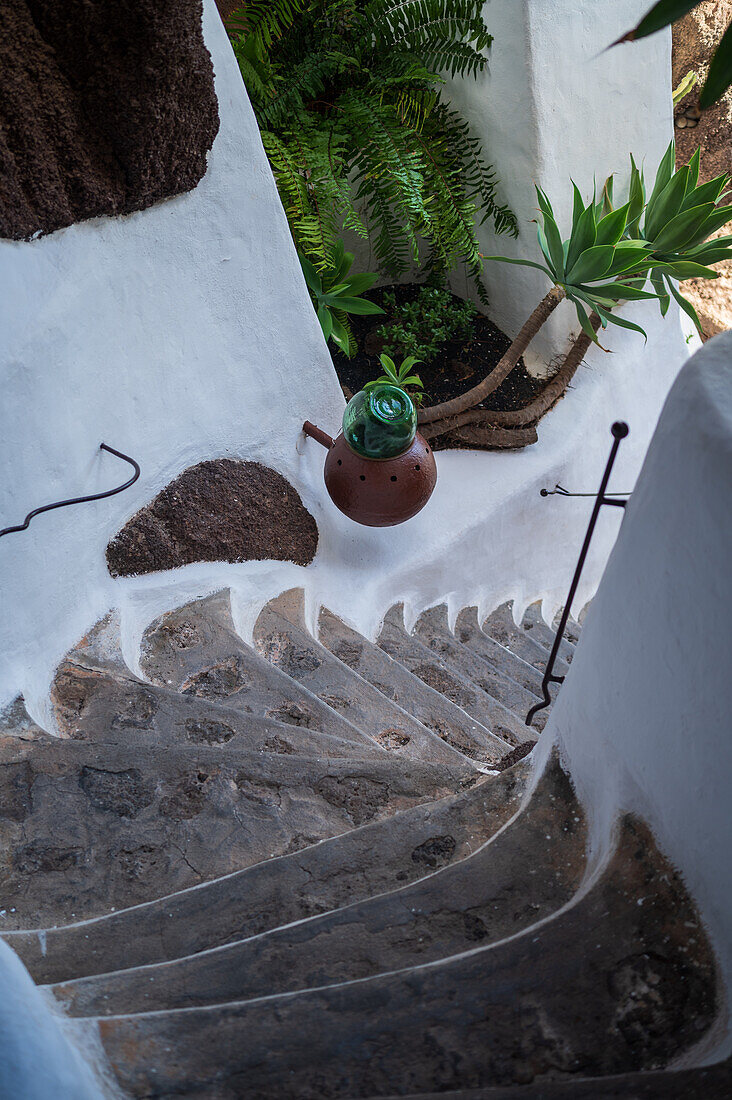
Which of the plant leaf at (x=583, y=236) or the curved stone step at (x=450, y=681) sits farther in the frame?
the plant leaf at (x=583, y=236)

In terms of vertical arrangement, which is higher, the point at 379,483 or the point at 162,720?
the point at 379,483

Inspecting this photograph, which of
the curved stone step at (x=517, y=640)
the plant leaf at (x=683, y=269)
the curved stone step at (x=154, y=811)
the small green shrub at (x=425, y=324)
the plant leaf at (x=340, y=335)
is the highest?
the plant leaf at (x=683, y=269)

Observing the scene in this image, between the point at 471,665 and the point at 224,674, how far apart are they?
51.4 inches

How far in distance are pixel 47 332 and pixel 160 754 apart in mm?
1228

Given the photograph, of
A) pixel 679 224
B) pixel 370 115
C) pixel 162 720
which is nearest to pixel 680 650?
pixel 162 720

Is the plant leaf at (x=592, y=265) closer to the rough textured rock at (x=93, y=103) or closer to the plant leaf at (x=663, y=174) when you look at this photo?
the plant leaf at (x=663, y=174)

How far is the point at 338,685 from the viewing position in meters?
2.93

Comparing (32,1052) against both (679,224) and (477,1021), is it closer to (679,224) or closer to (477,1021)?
(477,1021)

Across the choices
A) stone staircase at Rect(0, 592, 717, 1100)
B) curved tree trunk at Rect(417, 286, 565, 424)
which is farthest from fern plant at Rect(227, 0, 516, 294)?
stone staircase at Rect(0, 592, 717, 1100)

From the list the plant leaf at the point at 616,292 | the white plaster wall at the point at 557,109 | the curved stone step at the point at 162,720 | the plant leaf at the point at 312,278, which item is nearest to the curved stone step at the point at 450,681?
the curved stone step at the point at 162,720

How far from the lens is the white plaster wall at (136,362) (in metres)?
2.33

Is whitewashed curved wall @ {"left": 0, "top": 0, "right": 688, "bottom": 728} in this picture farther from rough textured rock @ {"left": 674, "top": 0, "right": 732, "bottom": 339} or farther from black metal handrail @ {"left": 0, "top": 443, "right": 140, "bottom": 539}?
rough textured rock @ {"left": 674, "top": 0, "right": 732, "bottom": 339}

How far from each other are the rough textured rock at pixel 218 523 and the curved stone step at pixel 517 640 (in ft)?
3.92

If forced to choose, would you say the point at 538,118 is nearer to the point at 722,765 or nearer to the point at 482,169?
the point at 482,169
